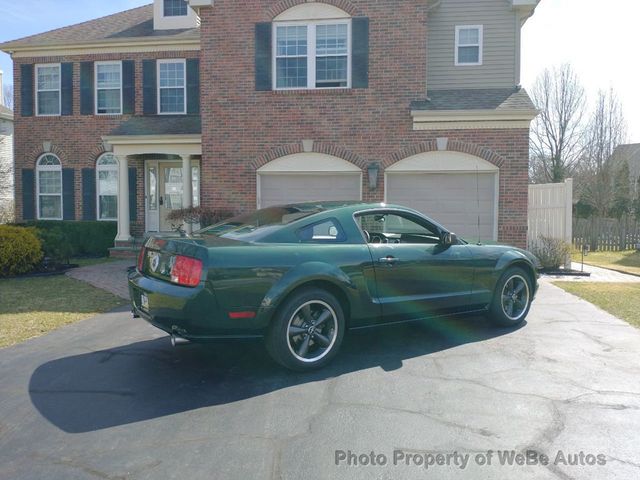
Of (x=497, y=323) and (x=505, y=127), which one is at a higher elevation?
(x=505, y=127)

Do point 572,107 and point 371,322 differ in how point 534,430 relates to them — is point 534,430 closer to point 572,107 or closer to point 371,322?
point 371,322

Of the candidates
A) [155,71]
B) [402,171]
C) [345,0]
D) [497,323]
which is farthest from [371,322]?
[155,71]

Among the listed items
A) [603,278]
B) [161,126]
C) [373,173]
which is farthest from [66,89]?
[603,278]

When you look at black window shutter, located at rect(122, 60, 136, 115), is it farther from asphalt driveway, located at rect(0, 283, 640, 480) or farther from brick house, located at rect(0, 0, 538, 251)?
asphalt driveway, located at rect(0, 283, 640, 480)

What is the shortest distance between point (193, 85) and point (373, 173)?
24.7 feet

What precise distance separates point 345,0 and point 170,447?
35.7ft

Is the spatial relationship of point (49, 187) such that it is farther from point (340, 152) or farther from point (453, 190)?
point (453, 190)

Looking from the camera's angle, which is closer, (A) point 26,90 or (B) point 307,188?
(B) point 307,188

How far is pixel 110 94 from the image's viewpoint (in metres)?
16.9

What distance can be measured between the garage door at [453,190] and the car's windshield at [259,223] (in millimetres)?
6564

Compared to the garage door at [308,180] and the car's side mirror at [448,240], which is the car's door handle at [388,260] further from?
the garage door at [308,180]

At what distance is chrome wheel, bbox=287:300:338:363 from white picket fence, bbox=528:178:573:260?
9.01 metres

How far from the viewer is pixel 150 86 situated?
16469 mm

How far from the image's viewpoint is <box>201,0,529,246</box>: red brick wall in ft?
37.9
